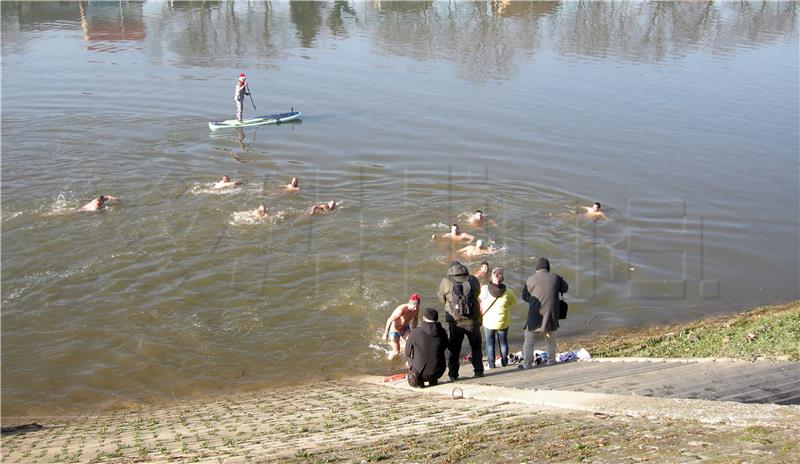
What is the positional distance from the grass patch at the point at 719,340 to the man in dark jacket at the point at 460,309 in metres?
3.33

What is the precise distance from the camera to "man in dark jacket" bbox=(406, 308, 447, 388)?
37.6 ft

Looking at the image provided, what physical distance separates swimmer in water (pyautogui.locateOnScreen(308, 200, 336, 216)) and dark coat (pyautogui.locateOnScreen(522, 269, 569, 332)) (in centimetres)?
1129

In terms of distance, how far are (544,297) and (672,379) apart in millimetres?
2428

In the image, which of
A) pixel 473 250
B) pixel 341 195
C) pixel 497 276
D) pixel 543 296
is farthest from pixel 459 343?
pixel 341 195

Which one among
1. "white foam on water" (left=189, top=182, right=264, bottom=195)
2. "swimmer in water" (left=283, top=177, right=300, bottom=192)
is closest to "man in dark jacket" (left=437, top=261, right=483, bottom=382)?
"swimmer in water" (left=283, top=177, right=300, bottom=192)

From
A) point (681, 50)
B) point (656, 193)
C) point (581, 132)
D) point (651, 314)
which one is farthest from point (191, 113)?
point (681, 50)

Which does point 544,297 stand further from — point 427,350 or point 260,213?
point 260,213

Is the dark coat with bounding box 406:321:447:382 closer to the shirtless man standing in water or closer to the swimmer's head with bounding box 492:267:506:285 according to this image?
the swimmer's head with bounding box 492:267:506:285

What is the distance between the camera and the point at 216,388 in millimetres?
14797

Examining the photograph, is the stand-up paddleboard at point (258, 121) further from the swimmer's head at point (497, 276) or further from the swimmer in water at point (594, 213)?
the swimmer's head at point (497, 276)

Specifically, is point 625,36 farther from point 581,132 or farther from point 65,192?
point 65,192

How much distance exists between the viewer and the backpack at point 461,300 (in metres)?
11.9

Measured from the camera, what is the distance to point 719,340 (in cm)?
1361

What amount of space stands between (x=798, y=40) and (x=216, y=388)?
55.0 meters
